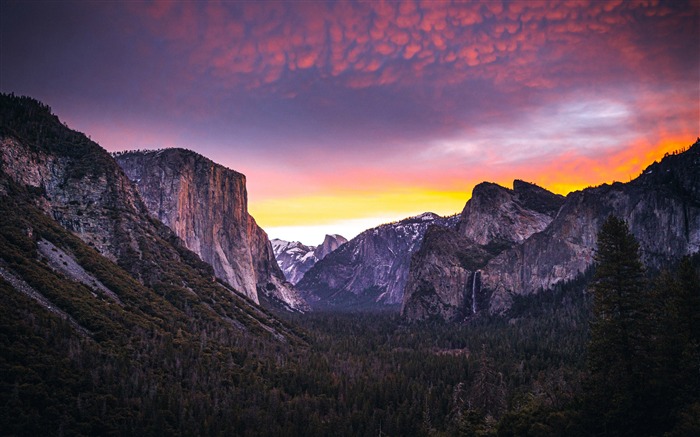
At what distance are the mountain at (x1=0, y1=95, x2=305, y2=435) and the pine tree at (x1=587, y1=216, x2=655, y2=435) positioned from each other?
67319mm

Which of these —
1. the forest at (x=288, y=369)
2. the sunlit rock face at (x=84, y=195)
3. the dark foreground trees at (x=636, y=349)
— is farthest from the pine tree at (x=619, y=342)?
the sunlit rock face at (x=84, y=195)

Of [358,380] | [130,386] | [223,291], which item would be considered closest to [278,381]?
[358,380]

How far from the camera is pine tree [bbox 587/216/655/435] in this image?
130 feet

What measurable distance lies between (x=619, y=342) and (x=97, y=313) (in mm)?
110151

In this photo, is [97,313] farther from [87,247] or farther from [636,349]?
[636,349]

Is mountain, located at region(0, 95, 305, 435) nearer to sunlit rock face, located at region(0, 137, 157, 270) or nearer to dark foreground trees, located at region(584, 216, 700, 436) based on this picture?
sunlit rock face, located at region(0, 137, 157, 270)

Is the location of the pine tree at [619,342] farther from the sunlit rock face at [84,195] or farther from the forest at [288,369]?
the sunlit rock face at [84,195]

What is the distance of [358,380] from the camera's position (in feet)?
418

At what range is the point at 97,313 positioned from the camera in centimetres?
11444

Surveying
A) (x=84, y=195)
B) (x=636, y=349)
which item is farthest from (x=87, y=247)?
(x=636, y=349)

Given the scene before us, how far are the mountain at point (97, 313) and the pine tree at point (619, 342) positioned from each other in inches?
2650

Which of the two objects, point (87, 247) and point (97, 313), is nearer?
point (97, 313)

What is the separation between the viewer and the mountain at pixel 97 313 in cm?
8256

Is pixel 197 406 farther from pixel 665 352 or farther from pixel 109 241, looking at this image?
pixel 109 241
